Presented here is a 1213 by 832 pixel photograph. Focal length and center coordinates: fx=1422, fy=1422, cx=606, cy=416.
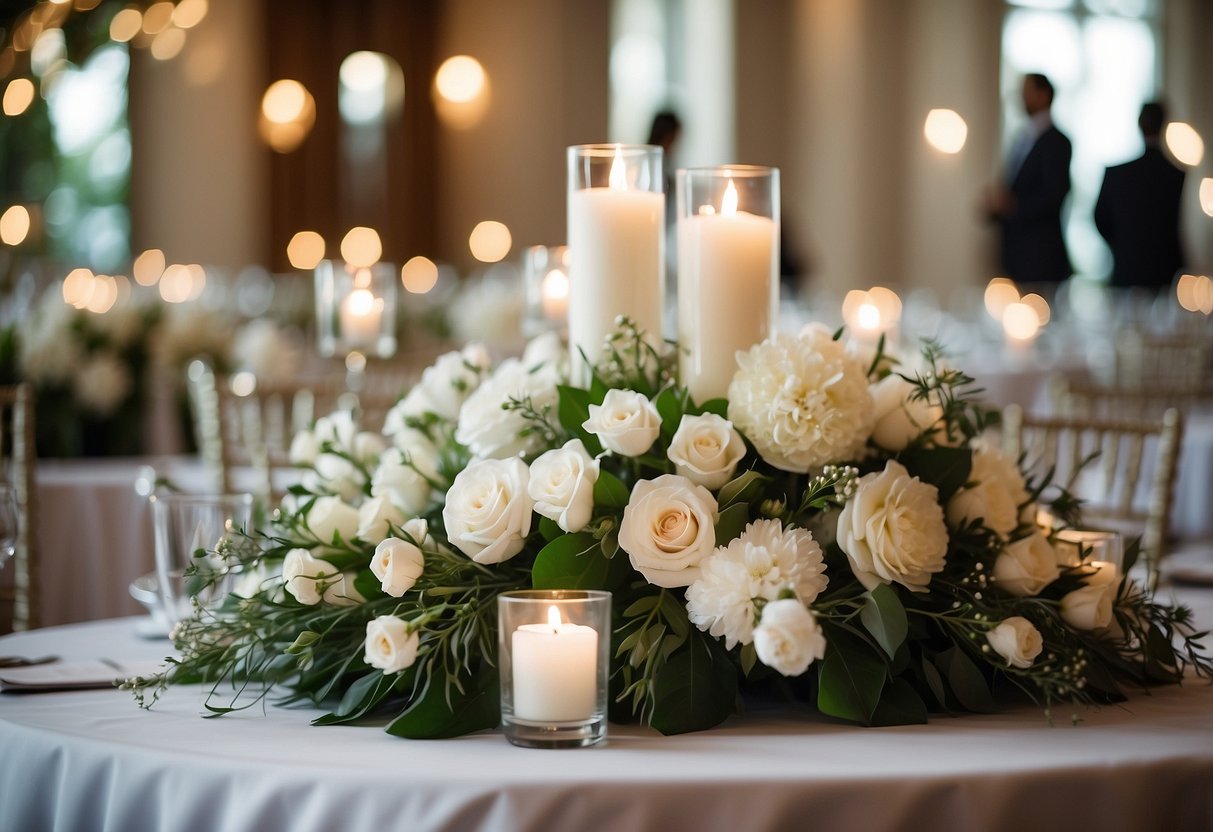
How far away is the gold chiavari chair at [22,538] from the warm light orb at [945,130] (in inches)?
424

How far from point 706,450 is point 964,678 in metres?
0.32

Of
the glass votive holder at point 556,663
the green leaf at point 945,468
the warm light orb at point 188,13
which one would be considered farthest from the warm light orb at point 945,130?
the glass votive holder at point 556,663

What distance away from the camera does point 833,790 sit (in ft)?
3.56

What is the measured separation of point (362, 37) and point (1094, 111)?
7.79 meters

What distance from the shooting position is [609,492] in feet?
4.33

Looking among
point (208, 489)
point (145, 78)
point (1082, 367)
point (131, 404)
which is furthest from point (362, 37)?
point (208, 489)

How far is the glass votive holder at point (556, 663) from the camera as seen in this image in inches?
46.3

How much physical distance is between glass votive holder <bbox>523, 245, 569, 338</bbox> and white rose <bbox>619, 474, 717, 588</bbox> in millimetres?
984

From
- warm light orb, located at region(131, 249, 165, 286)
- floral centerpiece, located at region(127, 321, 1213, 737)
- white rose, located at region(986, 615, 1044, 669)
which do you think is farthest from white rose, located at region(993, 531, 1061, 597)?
warm light orb, located at region(131, 249, 165, 286)

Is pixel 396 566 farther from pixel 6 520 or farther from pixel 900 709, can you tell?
pixel 6 520

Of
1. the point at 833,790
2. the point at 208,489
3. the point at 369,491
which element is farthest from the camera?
the point at 208,489

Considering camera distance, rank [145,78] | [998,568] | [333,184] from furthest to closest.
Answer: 1. [333,184]
2. [145,78]
3. [998,568]

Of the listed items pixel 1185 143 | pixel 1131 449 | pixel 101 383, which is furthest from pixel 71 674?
pixel 1185 143

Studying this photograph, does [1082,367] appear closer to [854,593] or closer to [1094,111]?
[854,593]
